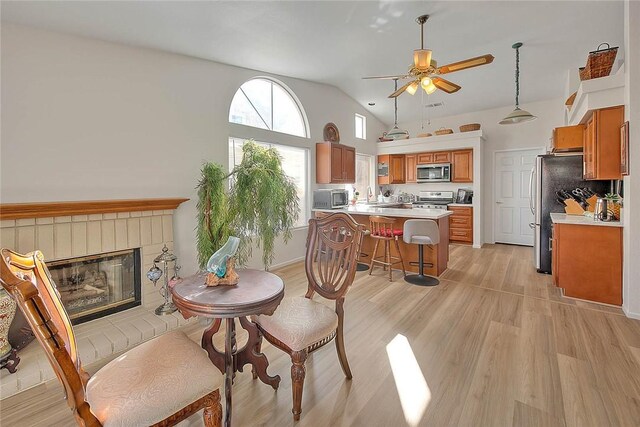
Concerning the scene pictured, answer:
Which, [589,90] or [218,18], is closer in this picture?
[218,18]

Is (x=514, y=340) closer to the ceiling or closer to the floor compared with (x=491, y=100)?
closer to the floor

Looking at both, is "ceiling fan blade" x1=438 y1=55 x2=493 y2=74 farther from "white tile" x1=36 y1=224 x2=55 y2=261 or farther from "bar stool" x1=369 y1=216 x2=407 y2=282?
"white tile" x1=36 y1=224 x2=55 y2=261

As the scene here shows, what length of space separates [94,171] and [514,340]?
156 inches

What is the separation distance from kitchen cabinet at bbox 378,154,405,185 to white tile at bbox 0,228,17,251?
659cm

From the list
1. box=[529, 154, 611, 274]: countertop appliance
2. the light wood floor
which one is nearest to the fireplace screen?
the light wood floor

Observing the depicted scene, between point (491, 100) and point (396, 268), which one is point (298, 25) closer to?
point (396, 268)

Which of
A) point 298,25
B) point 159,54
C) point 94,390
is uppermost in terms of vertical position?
point 298,25

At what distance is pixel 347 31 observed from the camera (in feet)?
11.3

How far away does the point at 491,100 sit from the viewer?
19.8 feet

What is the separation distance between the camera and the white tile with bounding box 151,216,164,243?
303 cm

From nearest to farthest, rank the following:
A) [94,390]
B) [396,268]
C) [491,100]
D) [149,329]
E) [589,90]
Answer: [94,390], [149,329], [589,90], [396,268], [491,100]

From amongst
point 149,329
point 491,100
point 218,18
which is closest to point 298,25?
point 218,18

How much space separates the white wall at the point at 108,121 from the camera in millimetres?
2334

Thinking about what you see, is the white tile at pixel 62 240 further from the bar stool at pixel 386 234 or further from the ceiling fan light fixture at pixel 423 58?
the ceiling fan light fixture at pixel 423 58
